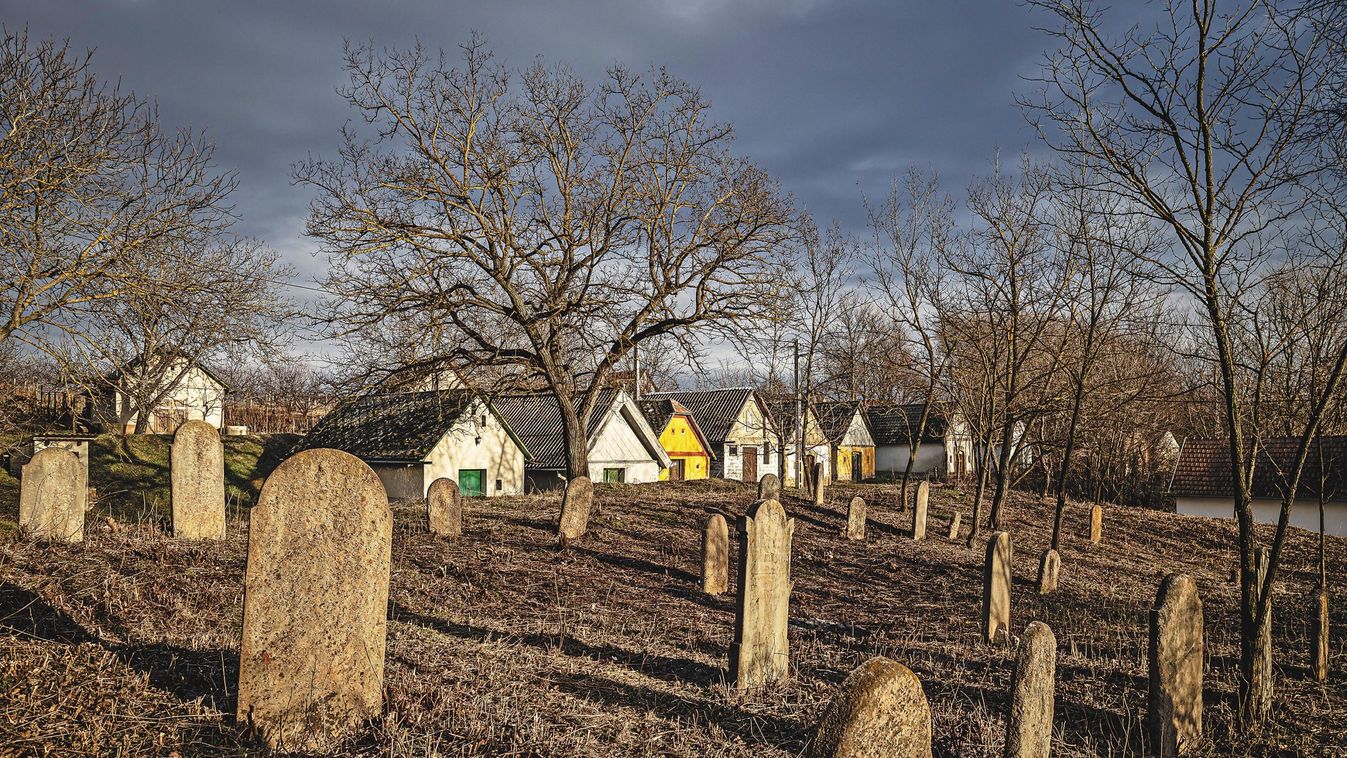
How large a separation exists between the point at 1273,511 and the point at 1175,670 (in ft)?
94.3

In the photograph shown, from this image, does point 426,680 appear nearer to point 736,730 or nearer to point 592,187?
point 736,730

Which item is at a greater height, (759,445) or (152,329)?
(152,329)

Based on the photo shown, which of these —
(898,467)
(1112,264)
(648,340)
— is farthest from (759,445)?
(1112,264)

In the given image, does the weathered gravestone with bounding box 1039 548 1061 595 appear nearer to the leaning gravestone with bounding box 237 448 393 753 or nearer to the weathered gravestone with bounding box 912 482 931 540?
the weathered gravestone with bounding box 912 482 931 540

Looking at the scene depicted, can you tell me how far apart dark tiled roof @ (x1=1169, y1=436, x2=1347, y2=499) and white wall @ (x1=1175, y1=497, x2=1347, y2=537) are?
250mm

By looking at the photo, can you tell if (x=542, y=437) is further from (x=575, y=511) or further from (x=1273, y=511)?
(x=1273, y=511)

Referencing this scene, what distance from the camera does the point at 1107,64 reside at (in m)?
7.17

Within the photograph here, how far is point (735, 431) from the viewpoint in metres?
45.3

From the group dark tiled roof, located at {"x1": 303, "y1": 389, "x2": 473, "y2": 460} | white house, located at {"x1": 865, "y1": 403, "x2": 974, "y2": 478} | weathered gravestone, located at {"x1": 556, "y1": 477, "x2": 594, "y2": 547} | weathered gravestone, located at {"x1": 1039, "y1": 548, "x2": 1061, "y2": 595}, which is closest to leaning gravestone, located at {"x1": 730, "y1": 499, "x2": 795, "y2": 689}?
weathered gravestone, located at {"x1": 556, "y1": 477, "x2": 594, "y2": 547}

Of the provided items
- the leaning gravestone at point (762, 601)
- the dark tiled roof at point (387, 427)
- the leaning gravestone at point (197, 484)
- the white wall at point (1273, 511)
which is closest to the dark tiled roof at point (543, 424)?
the dark tiled roof at point (387, 427)

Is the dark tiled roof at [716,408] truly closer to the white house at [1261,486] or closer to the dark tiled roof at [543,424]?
the dark tiled roof at [543,424]

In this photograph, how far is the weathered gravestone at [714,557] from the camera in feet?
34.2

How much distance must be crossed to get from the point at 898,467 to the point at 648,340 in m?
41.3

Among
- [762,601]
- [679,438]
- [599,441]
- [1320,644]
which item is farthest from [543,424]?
[1320,644]
